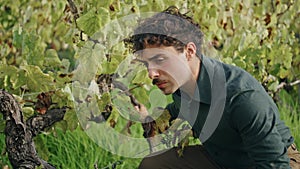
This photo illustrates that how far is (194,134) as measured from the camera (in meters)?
3.29

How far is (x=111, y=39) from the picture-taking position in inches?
119

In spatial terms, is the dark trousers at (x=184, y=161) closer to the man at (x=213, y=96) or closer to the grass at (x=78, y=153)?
the man at (x=213, y=96)

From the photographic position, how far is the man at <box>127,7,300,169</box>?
104 inches

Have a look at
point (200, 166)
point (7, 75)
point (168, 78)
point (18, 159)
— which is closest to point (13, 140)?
point (18, 159)

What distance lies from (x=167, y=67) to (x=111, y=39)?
15.5 inches

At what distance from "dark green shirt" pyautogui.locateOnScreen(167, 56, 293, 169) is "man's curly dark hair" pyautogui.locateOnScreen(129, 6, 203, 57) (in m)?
0.15

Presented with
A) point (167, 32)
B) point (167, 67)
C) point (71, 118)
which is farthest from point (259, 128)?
point (71, 118)

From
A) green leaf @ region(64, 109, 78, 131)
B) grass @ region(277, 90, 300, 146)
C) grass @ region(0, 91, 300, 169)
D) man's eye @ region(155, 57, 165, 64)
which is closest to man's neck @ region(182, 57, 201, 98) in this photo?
man's eye @ region(155, 57, 165, 64)

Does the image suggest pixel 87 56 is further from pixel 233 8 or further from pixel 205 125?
pixel 233 8

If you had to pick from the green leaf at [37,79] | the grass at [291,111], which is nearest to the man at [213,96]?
the green leaf at [37,79]

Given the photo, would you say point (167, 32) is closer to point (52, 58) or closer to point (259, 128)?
point (259, 128)

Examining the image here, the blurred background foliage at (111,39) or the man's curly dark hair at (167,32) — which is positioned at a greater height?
the man's curly dark hair at (167,32)

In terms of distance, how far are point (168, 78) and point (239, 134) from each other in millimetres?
399

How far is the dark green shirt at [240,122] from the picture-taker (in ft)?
8.59
